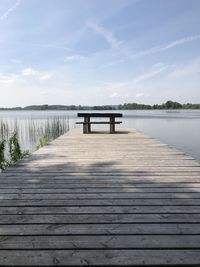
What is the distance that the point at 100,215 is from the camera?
6.81 feet

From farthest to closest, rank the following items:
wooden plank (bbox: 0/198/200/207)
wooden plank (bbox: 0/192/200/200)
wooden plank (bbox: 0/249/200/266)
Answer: wooden plank (bbox: 0/192/200/200) < wooden plank (bbox: 0/198/200/207) < wooden plank (bbox: 0/249/200/266)

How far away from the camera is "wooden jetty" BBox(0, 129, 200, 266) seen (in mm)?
1535

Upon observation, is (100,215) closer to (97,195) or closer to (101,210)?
(101,210)

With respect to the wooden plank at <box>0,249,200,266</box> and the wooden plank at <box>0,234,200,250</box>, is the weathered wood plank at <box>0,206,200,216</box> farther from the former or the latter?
the wooden plank at <box>0,249,200,266</box>

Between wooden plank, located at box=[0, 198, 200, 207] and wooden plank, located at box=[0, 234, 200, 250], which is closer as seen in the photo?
wooden plank, located at box=[0, 234, 200, 250]

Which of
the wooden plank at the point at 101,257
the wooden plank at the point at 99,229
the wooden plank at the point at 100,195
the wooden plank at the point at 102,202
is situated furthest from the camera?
the wooden plank at the point at 100,195

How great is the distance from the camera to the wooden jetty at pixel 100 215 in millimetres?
1535

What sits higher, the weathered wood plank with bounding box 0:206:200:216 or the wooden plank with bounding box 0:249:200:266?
the weathered wood plank with bounding box 0:206:200:216

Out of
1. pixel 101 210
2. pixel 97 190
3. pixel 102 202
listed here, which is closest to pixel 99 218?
pixel 101 210

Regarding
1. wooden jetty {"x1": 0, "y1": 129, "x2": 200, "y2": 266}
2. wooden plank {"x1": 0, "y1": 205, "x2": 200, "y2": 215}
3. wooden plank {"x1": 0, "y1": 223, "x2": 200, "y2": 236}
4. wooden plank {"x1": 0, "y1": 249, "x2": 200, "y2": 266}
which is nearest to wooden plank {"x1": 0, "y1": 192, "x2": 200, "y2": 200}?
wooden jetty {"x1": 0, "y1": 129, "x2": 200, "y2": 266}

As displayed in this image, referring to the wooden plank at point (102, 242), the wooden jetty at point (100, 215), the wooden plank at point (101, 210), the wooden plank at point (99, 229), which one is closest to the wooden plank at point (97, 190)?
the wooden jetty at point (100, 215)

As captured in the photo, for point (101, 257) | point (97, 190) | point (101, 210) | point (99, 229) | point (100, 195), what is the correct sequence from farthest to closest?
point (97, 190)
point (100, 195)
point (101, 210)
point (99, 229)
point (101, 257)

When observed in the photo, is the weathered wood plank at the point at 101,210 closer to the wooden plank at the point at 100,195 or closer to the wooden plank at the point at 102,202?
the wooden plank at the point at 102,202

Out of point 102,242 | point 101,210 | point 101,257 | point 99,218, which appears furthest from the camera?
point 101,210
